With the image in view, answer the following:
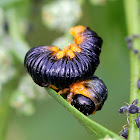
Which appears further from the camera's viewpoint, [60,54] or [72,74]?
[60,54]

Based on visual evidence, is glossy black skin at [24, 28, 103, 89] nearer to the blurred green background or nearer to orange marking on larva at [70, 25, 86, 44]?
orange marking on larva at [70, 25, 86, 44]

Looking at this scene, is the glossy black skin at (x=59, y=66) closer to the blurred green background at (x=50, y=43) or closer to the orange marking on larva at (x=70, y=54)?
the orange marking on larva at (x=70, y=54)

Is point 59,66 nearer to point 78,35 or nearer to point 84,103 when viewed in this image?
point 84,103

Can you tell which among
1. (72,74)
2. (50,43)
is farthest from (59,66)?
(50,43)

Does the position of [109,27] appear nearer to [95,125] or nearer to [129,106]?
[129,106]

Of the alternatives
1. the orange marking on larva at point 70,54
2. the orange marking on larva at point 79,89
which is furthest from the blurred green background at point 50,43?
the orange marking on larva at point 79,89

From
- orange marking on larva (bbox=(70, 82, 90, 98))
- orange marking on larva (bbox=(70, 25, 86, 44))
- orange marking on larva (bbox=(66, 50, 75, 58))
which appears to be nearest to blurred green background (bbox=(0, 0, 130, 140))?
orange marking on larva (bbox=(70, 25, 86, 44))

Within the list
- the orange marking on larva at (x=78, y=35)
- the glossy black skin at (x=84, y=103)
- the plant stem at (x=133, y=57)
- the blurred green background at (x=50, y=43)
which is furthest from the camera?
the blurred green background at (x=50, y=43)
